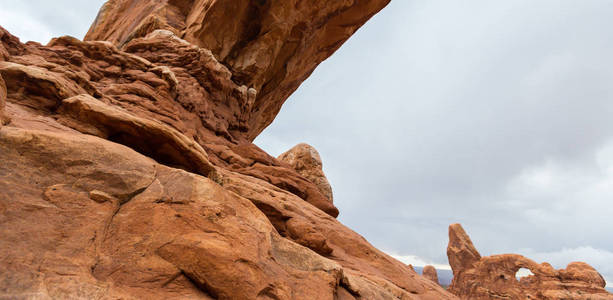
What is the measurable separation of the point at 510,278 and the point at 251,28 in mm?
53479

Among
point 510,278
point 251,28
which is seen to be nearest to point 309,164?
point 251,28

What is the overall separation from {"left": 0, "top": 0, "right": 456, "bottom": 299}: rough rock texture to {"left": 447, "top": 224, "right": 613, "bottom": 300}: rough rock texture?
43434mm

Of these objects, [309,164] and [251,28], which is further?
[251,28]

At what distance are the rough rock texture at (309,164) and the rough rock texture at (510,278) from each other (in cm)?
4081

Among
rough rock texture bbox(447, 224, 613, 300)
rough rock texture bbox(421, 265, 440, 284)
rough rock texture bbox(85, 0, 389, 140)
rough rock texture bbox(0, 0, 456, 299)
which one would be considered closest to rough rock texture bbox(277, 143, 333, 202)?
rough rock texture bbox(85, 0, 389, 140)

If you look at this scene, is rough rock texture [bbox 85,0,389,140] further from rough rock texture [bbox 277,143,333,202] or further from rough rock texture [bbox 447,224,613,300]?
rough rock texture [bbox 447,224,613,300]

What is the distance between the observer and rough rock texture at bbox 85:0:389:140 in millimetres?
20094

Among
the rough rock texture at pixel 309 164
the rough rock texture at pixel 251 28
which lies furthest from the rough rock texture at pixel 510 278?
the rough rock texture at pixel 251 28

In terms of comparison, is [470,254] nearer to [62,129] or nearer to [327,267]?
[327,267]

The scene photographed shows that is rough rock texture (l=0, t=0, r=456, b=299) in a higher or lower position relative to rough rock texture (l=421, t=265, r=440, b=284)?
lower

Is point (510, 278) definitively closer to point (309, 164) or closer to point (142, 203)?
point (309, 164)

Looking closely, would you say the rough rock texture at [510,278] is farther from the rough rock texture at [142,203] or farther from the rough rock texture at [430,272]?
→ the rough rock texture at [142,203]

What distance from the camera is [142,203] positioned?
197 inches

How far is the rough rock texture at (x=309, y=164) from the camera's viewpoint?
66.1 ft
